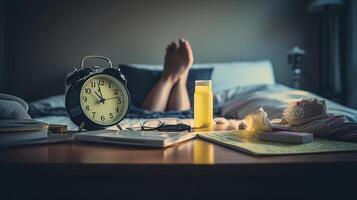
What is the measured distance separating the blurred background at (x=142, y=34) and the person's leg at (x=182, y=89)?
0.96m

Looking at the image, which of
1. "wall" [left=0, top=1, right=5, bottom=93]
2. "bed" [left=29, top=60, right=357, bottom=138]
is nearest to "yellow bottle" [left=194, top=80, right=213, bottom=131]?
"bed" [left=29, top=60, right=357, bottom=138]

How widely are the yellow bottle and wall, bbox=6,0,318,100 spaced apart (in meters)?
2.00

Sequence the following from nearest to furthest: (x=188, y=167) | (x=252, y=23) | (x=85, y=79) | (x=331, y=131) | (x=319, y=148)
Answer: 1. (x=188, y=167)
2. (x=319, y=148)
3. (x=331, y=131)
4. (x=85, y=79)
5. (x=252, y=23)

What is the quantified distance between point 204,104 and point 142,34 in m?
2.11

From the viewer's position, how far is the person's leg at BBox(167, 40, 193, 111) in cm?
193

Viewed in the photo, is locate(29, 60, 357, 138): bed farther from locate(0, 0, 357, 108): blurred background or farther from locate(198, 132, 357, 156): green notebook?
locate(198, 132, 357, 156): green notebook

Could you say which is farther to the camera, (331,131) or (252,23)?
(252,23)

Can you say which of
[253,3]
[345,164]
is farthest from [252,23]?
[345,164]

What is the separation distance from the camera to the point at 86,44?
2.99 meters

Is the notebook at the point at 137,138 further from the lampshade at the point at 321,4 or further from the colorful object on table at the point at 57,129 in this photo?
the lampshade at the point at 321,4

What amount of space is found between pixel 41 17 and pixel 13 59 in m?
0.43

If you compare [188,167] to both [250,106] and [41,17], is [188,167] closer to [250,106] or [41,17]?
[250,106]

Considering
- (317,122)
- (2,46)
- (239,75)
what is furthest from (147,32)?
(317,122)

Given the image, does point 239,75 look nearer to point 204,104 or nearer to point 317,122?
point 204,104
